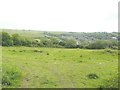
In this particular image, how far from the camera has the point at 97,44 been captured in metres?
67.3

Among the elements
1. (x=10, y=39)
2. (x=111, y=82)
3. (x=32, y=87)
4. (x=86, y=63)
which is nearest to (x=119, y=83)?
(x=111, y=82)

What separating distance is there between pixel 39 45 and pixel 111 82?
41.8 metres

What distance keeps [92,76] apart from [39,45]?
126ft

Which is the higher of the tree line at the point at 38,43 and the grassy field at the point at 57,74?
the tree line at the point at 38,43

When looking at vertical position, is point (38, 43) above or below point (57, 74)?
above

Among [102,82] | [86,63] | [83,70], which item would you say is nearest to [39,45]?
[86,63]

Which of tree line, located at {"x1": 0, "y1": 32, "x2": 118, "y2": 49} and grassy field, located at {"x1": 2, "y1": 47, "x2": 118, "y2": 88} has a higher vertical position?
tree line, located at {"x1": 0, "y1": 32, "x2": 118, "y2": 49}

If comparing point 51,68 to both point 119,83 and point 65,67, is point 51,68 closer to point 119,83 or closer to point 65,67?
point 65,67

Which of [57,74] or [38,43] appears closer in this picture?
[57,74]

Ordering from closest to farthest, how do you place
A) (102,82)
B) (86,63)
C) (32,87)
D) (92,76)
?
1. (32,87)
2. (102,82)
3. (92,76)
4. (86,63)

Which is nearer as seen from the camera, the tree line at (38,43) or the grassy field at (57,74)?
the grassy field at (57,74)

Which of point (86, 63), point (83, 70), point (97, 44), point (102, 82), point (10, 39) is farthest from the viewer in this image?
point (97, 44)

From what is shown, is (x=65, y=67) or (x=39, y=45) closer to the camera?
(x=65, y=67)

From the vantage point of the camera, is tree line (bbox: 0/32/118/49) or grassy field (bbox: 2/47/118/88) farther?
tree line (bbox: 0/32/118/49)
